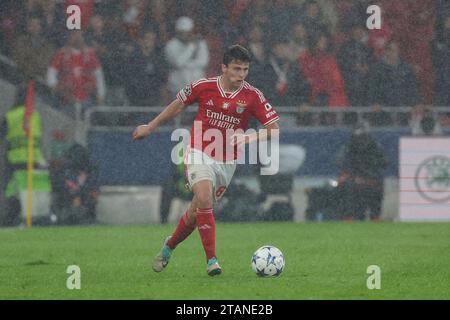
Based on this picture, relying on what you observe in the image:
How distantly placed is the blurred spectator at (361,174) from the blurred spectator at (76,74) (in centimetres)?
378

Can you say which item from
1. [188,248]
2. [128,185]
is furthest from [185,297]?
[128,185]

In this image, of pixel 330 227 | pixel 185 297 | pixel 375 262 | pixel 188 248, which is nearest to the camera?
pixel 185 297

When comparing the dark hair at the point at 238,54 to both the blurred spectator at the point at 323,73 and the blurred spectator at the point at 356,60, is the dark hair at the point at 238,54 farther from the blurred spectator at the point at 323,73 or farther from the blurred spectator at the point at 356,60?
the blurred spectator at the point at 356,60

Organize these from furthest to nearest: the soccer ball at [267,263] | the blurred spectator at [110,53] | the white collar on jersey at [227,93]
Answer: the blurred spectator at [110,53], the white collar on jersey at [227,93], the soccer ball at [267,263]

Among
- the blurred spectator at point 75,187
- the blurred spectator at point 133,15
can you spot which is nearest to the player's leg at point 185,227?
the blurred spectator at point 75,187

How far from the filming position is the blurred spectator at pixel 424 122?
58.5 ft

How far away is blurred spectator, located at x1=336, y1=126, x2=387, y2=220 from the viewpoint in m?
17.6

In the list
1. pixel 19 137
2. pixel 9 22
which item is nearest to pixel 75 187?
pixel 19 137

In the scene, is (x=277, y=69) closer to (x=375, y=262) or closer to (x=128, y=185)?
(x=128, y=185)

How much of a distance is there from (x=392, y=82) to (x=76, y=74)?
4.73 meters

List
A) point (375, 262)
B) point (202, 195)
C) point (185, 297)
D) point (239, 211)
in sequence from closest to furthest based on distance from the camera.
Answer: point (185, 297)
point (202, 195)
point (375, 262)
point (239, 211)

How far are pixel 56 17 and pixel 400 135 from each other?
552 centimetres

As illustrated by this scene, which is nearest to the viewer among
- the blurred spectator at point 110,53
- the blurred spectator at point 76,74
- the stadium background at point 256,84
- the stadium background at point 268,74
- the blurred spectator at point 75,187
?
the stadium background at point 256,84

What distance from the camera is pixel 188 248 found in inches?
536
